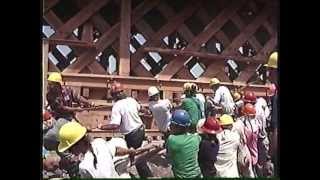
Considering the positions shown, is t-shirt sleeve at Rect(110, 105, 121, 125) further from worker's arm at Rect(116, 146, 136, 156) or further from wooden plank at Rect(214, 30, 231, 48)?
wooden plank at Rect(214, 30, 231, 48)

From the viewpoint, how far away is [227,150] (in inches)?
203

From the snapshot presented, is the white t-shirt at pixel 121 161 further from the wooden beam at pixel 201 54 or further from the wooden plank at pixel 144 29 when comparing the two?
the wooden plank at pixel 144 29

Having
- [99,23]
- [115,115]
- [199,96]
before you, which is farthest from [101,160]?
[99,23]

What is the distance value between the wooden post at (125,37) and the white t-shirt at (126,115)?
10.3 inches

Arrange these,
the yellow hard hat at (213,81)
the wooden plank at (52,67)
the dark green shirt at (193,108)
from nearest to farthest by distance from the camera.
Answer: the wooden plank at (52,67) → the dark green shirt at (193,108) → the yellow hard hat at (213,81)

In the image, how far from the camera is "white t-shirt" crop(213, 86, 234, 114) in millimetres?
5043

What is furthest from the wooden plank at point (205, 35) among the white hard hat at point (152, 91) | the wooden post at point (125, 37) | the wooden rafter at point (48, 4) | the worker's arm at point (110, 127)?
the wooden rafter at point (48, 4)

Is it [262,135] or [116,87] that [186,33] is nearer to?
[116,87]

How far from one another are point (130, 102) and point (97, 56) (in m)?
0.49

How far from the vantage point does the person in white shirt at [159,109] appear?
4809 mm
